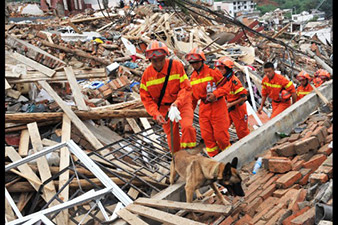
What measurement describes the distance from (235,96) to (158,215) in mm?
3153

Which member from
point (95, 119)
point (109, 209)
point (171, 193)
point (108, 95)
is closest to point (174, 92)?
point (171, 193)

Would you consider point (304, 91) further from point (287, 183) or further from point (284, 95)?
point (287, 183)

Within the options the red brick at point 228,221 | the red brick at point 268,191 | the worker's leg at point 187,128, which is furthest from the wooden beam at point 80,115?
the red brick at point 228,221

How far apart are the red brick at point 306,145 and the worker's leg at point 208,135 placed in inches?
60.7

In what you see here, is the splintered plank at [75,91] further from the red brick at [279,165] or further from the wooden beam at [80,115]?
the red brick at [279,165]

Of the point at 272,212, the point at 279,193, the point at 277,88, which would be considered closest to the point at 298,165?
the point at 279,193

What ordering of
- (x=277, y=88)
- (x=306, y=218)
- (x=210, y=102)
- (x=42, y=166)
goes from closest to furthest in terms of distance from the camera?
(x=306, y=218)
(x=42, y=166)
(x=210, y=102)
(x=277, y=88)

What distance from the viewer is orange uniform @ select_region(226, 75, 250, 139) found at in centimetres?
648

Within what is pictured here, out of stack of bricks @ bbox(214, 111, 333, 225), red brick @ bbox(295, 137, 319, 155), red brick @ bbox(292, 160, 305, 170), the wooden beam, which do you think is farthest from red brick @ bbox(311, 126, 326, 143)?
the wooden beam

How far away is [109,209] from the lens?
5336 mm

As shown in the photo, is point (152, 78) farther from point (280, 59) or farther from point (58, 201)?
point (280, 59)

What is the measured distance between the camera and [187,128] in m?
4.96

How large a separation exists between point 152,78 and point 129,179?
174cm
